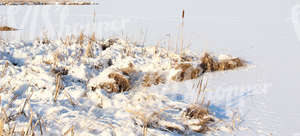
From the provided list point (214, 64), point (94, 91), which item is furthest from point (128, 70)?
point (214, 64)

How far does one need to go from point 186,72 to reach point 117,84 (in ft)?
2.97

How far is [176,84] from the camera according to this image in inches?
127

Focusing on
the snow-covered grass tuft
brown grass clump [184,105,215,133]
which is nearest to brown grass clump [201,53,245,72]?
the snow-covered grass tuft

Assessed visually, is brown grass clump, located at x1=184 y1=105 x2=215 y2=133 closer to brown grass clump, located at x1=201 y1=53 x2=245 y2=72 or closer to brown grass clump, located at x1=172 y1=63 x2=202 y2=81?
brown grass clump, located at x1=172 y1=63 x2=202 y2=81

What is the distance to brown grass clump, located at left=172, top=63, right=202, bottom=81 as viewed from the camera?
11.1 ft

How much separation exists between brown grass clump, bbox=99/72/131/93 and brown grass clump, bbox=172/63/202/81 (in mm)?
603

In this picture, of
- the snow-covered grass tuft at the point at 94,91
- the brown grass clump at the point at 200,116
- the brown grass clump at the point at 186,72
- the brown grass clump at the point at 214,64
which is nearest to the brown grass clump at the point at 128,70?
the snow-covered grass tuft at the point at 94,91

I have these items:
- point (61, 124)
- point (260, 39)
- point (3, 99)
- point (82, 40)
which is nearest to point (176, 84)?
point (61, 124)

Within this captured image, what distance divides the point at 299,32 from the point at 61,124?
247 inches

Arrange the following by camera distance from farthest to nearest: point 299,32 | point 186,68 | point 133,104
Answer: point 299,32, point 186,68, point 133,104

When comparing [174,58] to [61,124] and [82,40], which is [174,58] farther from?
[61,124]

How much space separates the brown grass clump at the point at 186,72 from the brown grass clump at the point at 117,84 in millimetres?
603

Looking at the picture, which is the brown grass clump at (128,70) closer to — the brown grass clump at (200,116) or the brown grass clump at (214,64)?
the brown grass clump at (214,64)

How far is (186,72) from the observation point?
346cm
